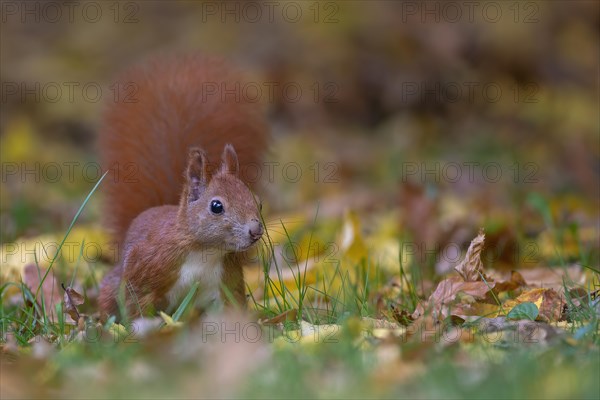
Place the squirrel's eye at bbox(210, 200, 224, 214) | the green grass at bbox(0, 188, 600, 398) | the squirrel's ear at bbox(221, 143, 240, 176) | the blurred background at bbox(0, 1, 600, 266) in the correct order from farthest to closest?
the blurred background at bbox(0, 1, 600, 266)
the squirrel's ear at bbox(221, 143, 240, 176)
the squirrel's eye at bbox(210, 200, 224, 214)
the green grass at bbox(0, 188, 600, 398)

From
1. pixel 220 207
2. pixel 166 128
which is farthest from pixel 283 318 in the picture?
pixel 166 128

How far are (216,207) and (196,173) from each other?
150mm

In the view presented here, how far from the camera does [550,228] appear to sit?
4.38 m

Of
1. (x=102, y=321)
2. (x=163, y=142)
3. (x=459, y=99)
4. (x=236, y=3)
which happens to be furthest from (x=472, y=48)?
(x=102, y=321)

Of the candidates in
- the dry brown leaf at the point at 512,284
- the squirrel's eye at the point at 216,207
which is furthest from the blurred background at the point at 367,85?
the squirrel's eye at the point at 216,207

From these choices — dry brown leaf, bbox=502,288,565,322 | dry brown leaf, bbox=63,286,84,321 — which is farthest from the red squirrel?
dry brown leaf, bbox=502,288,565,322

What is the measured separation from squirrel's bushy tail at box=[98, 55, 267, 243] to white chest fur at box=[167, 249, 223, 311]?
0.62 metres

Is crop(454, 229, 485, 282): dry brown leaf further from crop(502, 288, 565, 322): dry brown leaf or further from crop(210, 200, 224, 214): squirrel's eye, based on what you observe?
crop(210, 200, 224, 214): squirrel's eye

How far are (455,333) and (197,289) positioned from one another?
0.82 meters

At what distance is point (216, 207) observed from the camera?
2.93m

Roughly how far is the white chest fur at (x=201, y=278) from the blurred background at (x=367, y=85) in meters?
3.26

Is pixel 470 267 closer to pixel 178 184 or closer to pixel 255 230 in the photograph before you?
pixel 255 230

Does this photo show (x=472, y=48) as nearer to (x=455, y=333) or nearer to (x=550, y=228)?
(x=550, y=228)

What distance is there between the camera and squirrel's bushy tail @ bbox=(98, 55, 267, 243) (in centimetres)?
363
